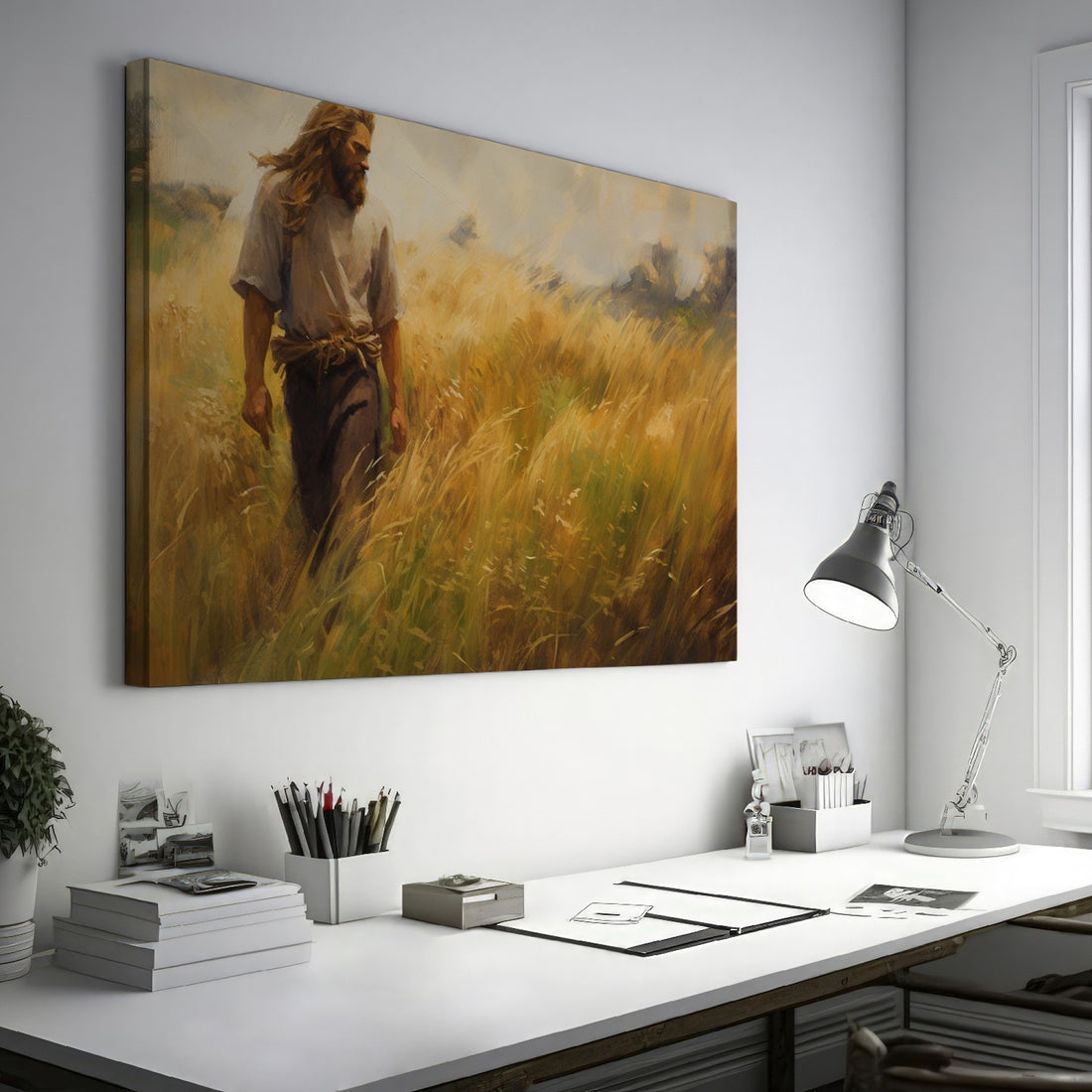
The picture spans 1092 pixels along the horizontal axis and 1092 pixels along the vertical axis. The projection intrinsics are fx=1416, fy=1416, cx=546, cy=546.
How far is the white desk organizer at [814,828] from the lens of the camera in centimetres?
290

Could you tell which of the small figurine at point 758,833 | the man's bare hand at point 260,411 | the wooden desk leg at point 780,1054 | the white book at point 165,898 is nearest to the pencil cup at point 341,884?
the white book at point 165,898

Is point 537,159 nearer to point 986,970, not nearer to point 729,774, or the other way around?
point 729,774

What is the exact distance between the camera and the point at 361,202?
2.36m

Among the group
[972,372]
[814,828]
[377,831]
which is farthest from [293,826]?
[972,372]

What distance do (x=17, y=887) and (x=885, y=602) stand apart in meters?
1.62

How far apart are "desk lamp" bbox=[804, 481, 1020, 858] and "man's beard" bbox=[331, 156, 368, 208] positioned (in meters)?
1.12

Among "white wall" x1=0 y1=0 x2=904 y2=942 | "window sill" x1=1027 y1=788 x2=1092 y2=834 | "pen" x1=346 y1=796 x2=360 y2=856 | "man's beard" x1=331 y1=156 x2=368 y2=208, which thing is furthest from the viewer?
"window sill" x1=1027 y1=788 x2=1092 y2=834

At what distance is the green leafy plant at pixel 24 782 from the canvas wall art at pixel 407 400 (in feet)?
0.79

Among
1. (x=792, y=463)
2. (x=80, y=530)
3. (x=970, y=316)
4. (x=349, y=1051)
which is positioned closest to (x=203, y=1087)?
(x=349, y=1051)

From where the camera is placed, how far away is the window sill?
10.4 ft

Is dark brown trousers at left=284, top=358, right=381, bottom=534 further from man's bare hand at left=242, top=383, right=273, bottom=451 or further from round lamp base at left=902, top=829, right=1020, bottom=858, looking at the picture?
round lamp base at left=902, top=829, right=1020, bottom=858

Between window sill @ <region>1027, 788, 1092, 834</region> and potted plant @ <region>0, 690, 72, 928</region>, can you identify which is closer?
potted plant @ <region>0, 690, 72, 928</region>

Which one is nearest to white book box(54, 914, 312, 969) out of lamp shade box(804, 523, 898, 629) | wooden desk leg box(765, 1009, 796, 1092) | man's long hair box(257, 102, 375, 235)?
man's long hair box(257, 102, 375, 235)

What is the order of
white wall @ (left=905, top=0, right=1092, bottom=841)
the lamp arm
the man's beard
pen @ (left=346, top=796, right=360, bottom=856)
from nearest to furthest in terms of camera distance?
pen @ (left=346, top=796, right=360, bottom=856) → the man's beard → the lamp arm → white wall @ (left=905, top=0, right=1092, bottom=841)
